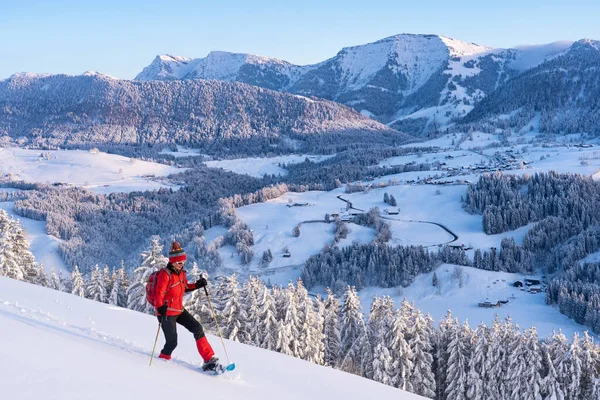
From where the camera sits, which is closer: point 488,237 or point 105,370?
point 105,370

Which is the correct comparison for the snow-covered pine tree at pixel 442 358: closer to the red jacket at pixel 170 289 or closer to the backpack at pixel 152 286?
the red jacket at pixel 170 289

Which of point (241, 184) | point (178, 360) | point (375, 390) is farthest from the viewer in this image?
point (241, 184)

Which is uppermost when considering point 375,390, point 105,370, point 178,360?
point 105,370

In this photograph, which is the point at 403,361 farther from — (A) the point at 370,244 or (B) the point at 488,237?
(B) the point at 488,237

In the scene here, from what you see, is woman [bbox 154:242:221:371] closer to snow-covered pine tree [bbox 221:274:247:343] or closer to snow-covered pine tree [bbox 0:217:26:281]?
snow-covered pine tree [bbox 221:274:247:343]

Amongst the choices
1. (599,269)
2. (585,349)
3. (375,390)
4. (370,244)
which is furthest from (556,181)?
(375,390)

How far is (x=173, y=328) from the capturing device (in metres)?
11.9

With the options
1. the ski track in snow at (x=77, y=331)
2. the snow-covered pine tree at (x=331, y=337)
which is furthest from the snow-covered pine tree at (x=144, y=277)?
the ski track in snow at (x=77, y=331)

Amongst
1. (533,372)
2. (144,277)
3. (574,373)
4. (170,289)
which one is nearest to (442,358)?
(533,372)

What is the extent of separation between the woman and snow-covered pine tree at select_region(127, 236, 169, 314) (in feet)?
80.8

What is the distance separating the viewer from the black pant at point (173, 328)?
1181 centimetres

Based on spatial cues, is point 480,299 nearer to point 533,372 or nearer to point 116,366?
point 533,372

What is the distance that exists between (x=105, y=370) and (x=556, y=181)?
126 m

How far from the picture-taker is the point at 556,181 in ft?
386
